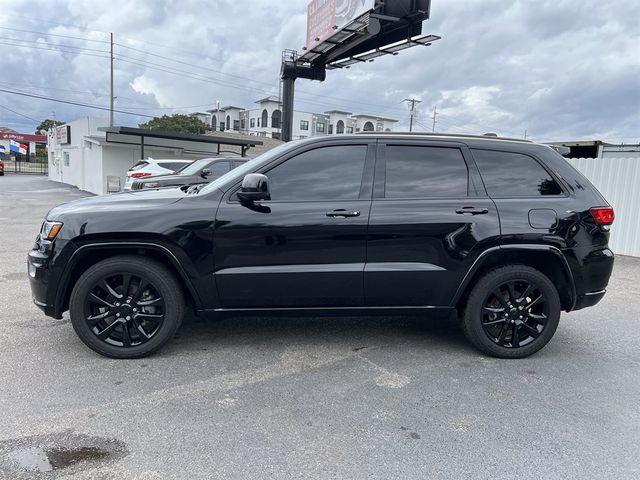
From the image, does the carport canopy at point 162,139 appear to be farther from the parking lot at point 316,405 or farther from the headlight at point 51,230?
the headlight at point 51,230

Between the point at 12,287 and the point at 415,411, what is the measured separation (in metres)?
5.30

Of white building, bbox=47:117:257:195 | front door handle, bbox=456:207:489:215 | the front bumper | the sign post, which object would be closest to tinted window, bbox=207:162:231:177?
the front bumper

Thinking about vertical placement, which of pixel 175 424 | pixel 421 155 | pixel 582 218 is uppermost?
pixel 421 155

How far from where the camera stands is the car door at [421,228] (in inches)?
153

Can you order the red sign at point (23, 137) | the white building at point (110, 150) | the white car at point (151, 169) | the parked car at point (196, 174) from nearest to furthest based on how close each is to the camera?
the parked car at point (196, 174), the white car at point (151, 169), the white building at point (110, 150), the red sign at point (23, 137)

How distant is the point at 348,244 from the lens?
384cm

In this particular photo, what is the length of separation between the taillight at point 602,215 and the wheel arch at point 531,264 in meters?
0.45

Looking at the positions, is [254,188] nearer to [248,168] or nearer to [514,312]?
[248,168]

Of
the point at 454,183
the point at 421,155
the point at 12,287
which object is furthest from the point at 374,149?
the point at 12,287

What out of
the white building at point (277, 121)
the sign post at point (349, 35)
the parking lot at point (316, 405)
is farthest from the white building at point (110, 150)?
the white building at point (277, 121)

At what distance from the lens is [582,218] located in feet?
13.3

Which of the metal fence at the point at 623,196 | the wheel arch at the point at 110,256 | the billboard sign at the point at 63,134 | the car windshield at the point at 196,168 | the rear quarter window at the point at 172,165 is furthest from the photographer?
the billboard sign at the point at 63,134

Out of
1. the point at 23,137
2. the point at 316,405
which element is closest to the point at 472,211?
the point at 316,405

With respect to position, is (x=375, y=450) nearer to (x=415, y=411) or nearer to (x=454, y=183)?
(x=415, y=411)
